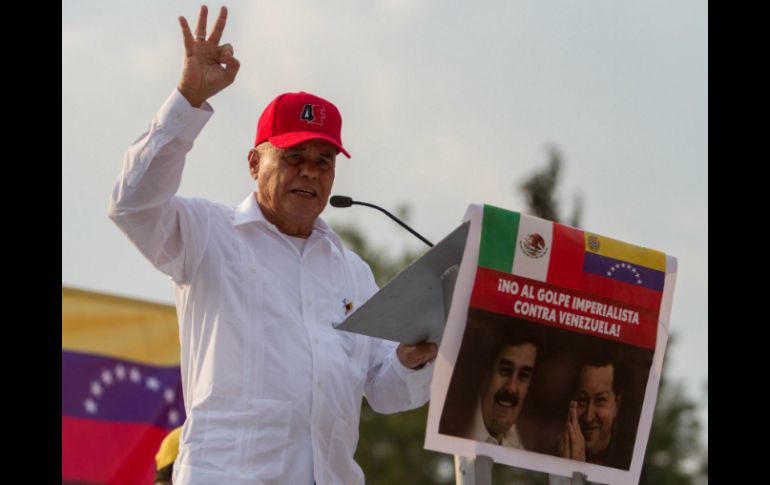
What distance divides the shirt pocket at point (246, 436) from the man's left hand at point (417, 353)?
0.46 meters

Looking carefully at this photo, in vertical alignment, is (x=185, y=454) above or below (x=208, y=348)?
below

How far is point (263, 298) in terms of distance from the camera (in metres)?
4.47

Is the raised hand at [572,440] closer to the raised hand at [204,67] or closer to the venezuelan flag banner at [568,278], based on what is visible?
the venezuelan flag banner at [568,278]

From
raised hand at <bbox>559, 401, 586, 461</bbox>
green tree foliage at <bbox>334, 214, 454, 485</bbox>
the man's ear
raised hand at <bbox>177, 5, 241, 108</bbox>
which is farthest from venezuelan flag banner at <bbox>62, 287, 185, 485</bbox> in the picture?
green tree foliage at <bbox>334, 214, 454, 485</bbox>

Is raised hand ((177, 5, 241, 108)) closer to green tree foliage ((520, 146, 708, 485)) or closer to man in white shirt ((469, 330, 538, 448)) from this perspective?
man in white shirt ((469, 330, 538, 448))

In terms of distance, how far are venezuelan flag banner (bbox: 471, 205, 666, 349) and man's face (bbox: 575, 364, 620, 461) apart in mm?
121

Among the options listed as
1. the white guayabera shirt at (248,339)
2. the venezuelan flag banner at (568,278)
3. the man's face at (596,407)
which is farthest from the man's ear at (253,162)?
the man's face at (596,407)

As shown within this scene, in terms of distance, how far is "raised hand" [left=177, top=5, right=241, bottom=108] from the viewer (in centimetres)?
414

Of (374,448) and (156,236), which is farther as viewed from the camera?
(374,448)

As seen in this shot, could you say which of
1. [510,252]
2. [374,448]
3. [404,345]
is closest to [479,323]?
[510,252]
